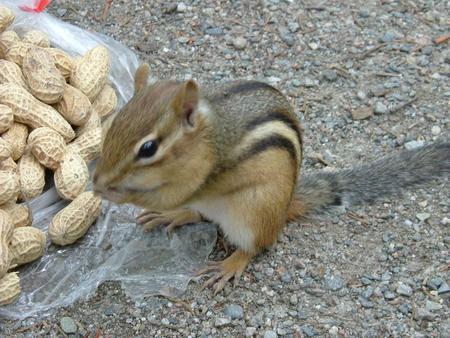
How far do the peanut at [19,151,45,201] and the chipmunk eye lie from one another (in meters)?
0.79

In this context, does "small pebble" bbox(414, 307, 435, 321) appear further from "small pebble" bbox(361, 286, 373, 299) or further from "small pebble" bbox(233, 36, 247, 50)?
"small pebble" bbox(233, 36, 247, 50)

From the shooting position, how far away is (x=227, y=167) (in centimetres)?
290

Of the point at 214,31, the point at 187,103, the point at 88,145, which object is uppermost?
the point at 187,103

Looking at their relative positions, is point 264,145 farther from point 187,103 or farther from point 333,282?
point 333,282

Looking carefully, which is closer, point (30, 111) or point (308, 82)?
point (30, 111)

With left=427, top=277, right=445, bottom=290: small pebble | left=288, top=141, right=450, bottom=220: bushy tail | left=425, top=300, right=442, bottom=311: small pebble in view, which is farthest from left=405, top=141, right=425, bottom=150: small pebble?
left=425, top=300, right=442, bottom=311: small pebble

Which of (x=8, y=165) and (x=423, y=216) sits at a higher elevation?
(x=8, y=165)

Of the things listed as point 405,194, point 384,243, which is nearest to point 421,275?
point 384,243

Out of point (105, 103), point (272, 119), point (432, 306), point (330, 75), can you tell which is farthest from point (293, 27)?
point (432, 306)

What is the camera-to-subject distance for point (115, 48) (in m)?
4.00

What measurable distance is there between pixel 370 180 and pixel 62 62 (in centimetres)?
138

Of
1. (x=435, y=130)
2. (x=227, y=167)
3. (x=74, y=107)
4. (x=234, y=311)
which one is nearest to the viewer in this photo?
(x=227, y=167)

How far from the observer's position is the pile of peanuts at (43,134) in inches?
121

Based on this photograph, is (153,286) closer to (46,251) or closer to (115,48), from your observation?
(46,251)
